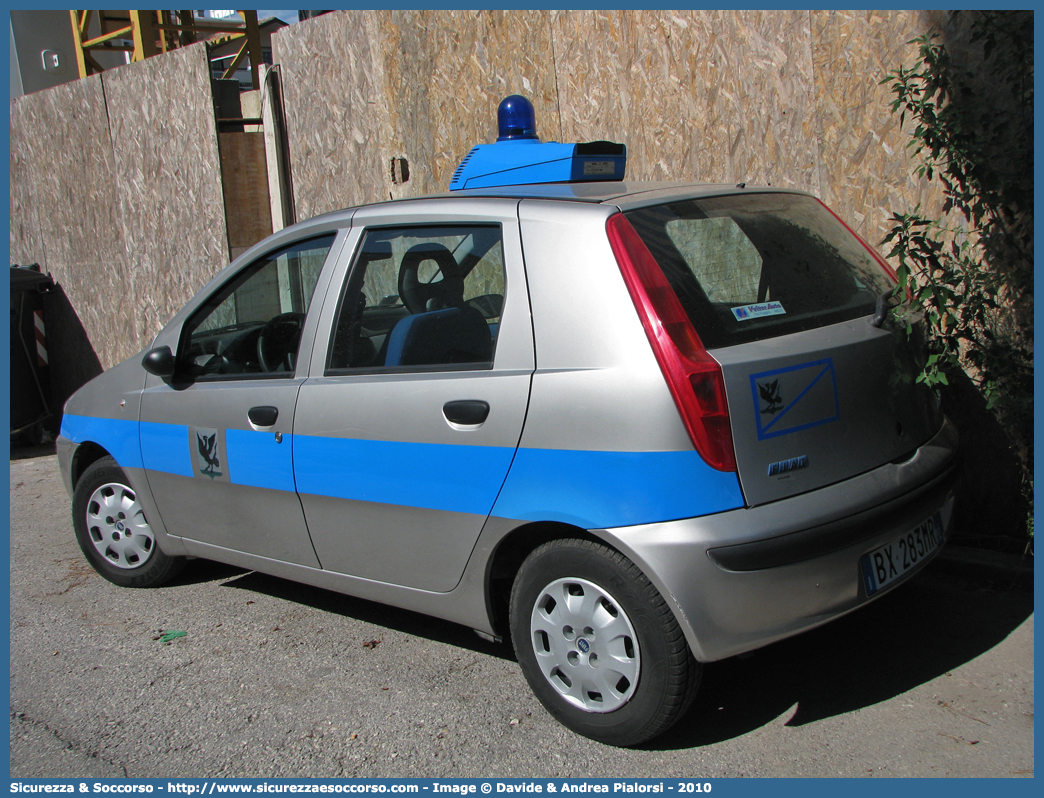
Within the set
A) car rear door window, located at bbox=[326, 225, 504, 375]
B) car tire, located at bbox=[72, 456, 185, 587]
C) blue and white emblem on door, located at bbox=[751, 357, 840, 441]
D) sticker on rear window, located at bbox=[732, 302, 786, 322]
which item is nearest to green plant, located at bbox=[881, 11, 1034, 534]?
sticker on rear window, located at bbox=[732, 302, 786, 322]

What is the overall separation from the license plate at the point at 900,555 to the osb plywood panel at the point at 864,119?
188 cm

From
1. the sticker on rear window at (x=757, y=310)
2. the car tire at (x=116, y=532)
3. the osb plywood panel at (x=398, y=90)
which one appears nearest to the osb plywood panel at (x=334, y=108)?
the osb plywood panel at (x=398, y=90)

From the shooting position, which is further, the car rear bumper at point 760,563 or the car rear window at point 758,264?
the car rear window at point 758,264

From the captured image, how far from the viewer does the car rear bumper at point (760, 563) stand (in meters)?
2.50

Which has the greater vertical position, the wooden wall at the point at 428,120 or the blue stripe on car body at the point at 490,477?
the wooden wall at the point at 428,120

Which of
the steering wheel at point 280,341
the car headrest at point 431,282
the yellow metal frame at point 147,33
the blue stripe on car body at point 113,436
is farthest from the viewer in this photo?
the yellow metal frame at point 147,33

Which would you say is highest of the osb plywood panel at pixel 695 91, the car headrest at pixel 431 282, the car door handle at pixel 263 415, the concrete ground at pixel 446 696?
the osb plywood panel at pixel 695 91

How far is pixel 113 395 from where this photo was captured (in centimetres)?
427

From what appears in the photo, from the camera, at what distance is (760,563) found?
250 cm

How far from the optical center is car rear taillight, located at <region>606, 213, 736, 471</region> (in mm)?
2525

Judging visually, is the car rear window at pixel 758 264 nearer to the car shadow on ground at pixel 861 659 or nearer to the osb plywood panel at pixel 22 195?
the car shadow on ground at pixel 861 659

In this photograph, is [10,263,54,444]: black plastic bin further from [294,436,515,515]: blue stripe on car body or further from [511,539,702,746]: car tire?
[511,539,702,746]: car tire

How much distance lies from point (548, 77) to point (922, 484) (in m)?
3.87

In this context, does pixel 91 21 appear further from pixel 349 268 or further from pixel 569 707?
pixel 569 707
